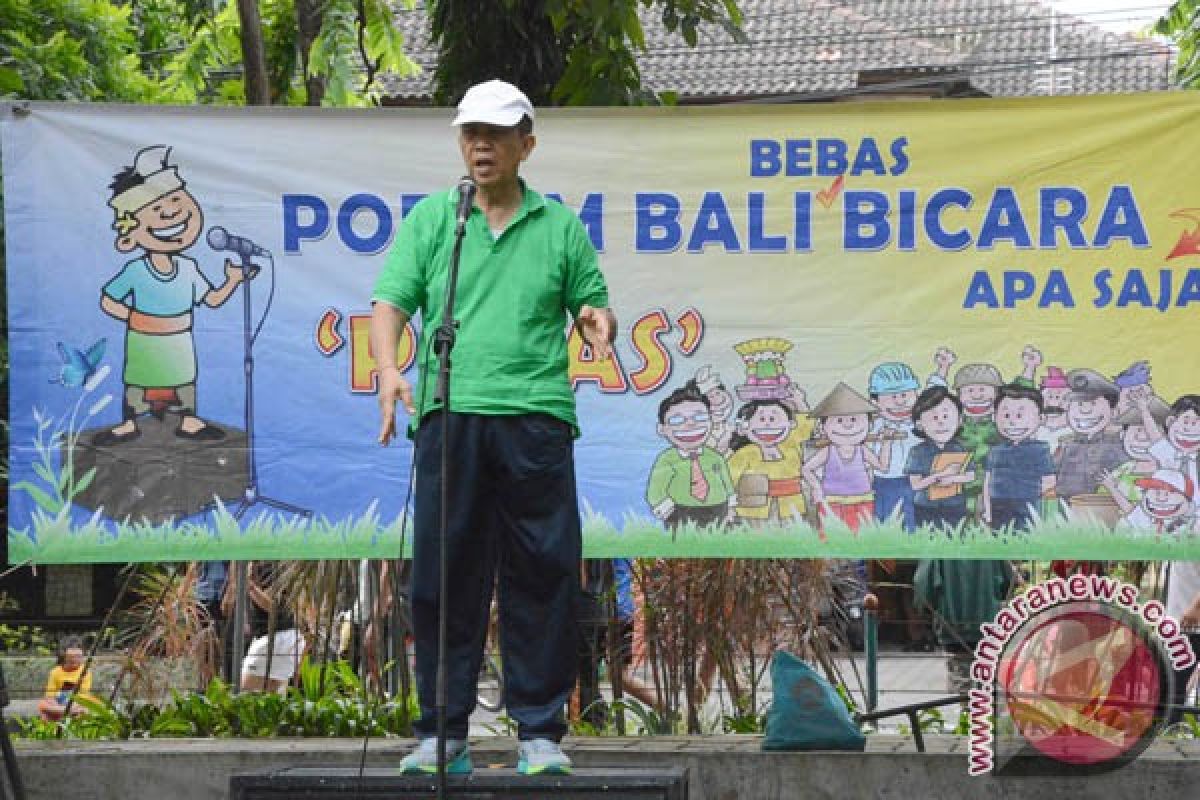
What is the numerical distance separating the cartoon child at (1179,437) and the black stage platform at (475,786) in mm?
2426

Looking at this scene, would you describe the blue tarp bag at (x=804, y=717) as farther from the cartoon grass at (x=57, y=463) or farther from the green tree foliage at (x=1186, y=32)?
A: the green tree foliage at (x=1186, y=32)

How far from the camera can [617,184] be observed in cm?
686

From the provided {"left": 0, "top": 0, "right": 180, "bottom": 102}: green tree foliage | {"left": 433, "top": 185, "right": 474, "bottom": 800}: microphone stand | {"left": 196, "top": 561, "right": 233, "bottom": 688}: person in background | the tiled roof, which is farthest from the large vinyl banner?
the tiled roof

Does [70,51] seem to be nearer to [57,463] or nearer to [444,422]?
[57,463]

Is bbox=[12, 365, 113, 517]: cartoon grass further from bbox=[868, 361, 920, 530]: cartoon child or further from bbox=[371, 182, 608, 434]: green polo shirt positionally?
bbox=[868, 361, 920, 530]: cartoon child

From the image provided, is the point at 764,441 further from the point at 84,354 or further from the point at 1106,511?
the point at 84,354

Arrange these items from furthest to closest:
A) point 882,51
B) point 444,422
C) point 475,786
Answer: point 882,51 → point 475,786 → point 444,422

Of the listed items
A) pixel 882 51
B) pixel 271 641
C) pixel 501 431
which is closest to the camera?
pixel 501 431

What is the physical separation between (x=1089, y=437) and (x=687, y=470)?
143 cm

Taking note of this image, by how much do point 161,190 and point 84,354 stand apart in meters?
0.66

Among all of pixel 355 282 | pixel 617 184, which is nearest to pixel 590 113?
pixel 617 184

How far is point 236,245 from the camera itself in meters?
6.93

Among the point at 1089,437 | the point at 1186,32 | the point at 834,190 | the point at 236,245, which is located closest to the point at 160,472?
the point at 236,245

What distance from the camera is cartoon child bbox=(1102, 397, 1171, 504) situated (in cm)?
669
